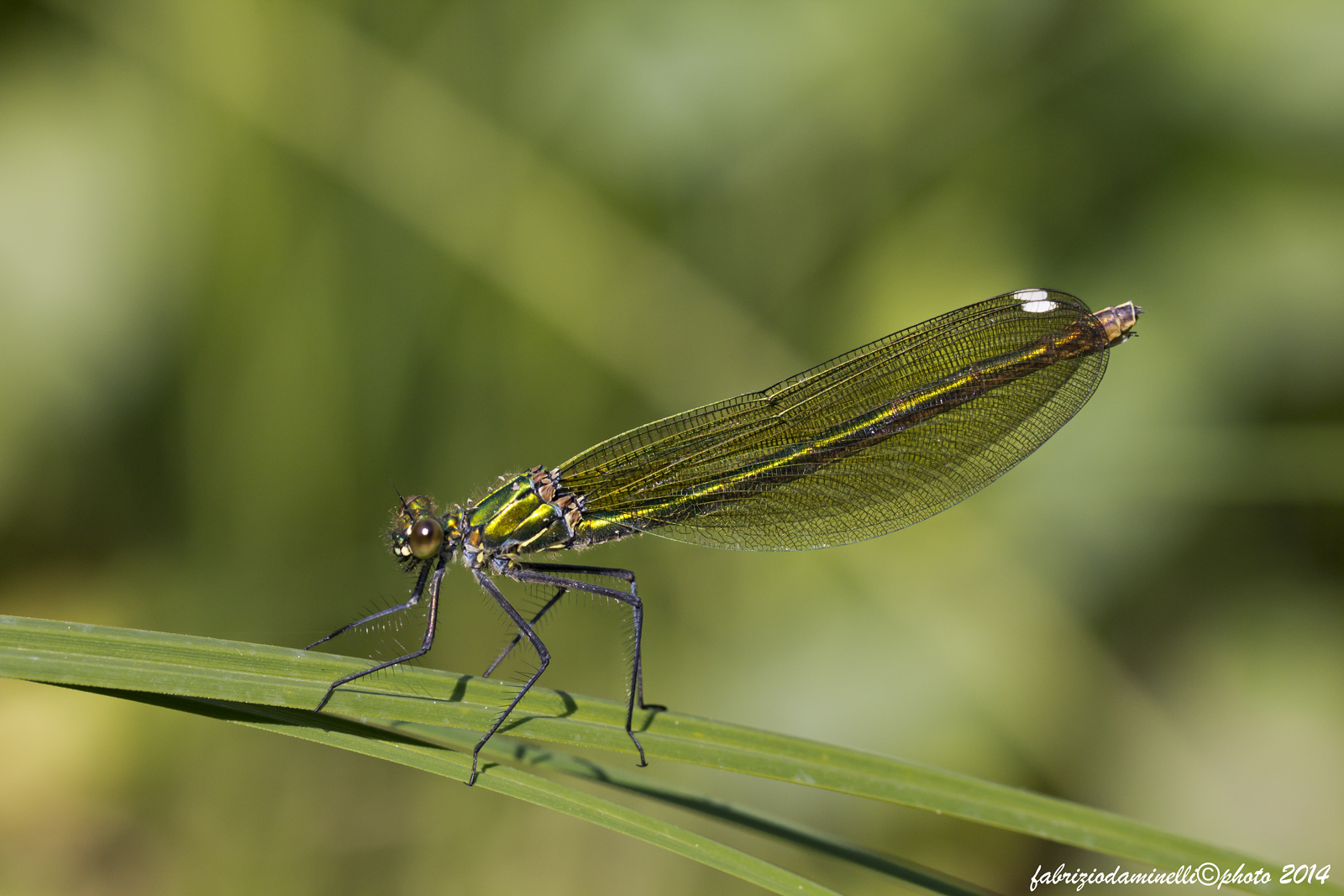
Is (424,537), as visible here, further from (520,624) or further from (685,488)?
(685,488)

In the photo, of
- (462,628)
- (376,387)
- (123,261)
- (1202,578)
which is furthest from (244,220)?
(1202,578)

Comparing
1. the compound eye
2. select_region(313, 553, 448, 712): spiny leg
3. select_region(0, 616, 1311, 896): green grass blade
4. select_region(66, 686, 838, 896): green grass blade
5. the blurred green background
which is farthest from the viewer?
the blurred green background

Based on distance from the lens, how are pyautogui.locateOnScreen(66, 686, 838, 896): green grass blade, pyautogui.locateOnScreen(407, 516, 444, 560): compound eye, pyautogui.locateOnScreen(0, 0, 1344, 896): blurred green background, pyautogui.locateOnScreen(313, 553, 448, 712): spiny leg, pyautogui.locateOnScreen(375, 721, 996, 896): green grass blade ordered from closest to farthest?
pyautogui.locateOnScreen(66, 686, 838, 896): green grass blade
pyautogui.locateOnScreen(313, 553, 448, 712): spiny leg
pyautogui.locateOnScreen(375, 721, 996, 896): green grass blade
pyautogui.locateOnScreen(407, 516, 444, 560): compound eye
pyautogui.locateOnScreen(0, 0, 1344, 896): blurred green background

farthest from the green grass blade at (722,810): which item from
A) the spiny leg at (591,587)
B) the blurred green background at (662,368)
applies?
the blurred green background at (662,368)

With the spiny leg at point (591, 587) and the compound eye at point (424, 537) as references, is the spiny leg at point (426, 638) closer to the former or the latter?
the compound eye at point (424, 537)

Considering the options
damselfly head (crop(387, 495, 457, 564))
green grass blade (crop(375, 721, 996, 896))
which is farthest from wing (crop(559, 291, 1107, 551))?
green grass blade (crop(375, 721, 996, 896))

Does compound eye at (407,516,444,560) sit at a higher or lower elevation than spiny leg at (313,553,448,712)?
higher

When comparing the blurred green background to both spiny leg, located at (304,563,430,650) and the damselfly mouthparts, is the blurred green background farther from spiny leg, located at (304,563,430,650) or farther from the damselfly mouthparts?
spiny leg, located at (304,563,430,650)
